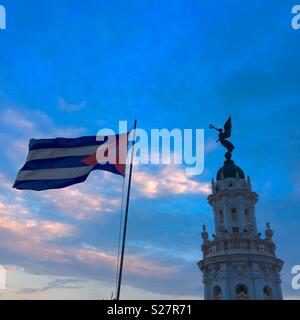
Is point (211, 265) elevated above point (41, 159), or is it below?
above

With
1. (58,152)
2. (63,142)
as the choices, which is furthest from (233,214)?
(58,152)

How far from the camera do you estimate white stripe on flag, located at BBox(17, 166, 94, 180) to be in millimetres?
25188

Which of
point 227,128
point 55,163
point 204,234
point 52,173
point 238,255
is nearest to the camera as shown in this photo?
point 52,173

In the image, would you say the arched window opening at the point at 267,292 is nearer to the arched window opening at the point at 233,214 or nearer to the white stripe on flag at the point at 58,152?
the arched window opening at the point at 233,214

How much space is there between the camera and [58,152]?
2644 centimetres

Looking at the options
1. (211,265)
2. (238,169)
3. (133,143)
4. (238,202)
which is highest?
(238,169)

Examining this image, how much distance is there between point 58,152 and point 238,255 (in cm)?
3657

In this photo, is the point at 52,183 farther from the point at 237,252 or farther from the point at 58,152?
the point at 237,252

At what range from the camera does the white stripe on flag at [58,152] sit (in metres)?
25.7
